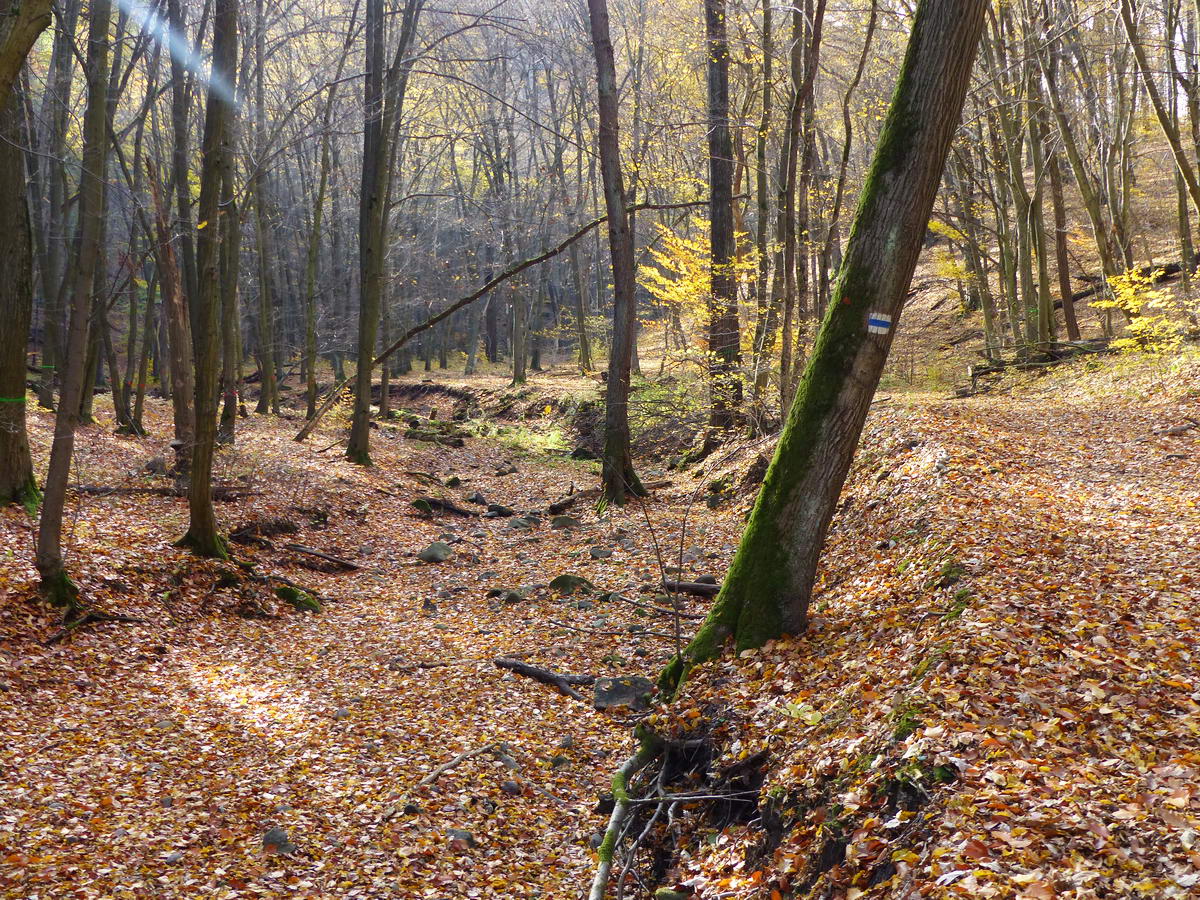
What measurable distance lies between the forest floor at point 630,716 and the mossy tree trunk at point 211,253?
28.2 inches

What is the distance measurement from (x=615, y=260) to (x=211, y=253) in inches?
222

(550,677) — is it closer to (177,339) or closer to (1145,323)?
(177,339)

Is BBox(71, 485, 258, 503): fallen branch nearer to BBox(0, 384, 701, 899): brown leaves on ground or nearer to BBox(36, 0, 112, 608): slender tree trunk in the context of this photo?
BBox(0, 384, 701, 899): brown leaves on ground

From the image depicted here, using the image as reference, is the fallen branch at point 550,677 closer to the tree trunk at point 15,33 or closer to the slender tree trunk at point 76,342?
the slender tree trunk at point 76,342

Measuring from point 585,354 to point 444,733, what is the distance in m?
23.4

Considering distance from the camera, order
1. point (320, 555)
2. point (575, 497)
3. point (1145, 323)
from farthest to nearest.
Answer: point (575, 497) → point (1145, 323) → point (320, 555)

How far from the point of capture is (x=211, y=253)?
8445mm

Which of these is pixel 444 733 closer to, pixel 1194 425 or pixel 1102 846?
pixel 1102 846

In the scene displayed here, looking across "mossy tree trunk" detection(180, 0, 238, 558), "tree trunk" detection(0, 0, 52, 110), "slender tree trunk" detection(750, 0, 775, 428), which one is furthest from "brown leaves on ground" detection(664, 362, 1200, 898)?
"slender tree trunk" detection(750, 0, 775, 428)

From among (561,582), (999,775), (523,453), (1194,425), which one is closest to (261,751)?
(561,582)

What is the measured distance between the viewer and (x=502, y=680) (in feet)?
23.0

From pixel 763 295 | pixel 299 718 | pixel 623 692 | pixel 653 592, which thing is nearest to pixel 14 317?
pixel 299 718

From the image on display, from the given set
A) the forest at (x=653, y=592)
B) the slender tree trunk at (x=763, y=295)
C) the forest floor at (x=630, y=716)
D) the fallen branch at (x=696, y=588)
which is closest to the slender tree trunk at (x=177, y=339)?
the forest at (x=653, y=592)

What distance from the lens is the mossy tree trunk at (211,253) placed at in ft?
26.6
